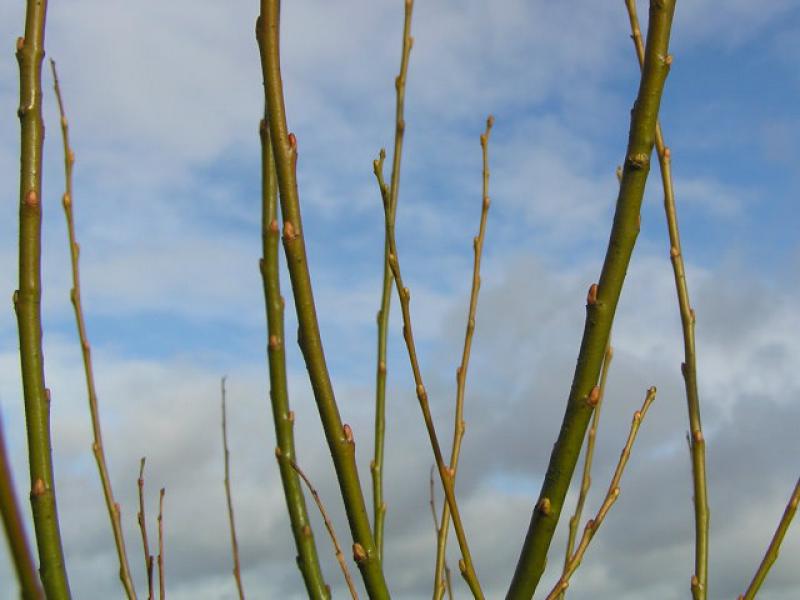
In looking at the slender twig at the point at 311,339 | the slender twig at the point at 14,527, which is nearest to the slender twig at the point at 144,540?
the slender twig at the point at 311,339

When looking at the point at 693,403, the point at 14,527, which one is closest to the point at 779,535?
the point at 693,403

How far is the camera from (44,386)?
5.56ft

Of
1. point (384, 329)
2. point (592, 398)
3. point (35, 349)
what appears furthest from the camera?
point (384, 329)

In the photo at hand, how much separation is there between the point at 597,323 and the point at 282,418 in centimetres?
87

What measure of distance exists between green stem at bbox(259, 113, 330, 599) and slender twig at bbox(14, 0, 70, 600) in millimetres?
434

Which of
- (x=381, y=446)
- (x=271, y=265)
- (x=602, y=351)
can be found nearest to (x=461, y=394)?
(x=381, y=446)

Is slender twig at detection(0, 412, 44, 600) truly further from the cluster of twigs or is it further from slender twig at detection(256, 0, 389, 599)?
slender twig at detection(256, 0, 389, 599)

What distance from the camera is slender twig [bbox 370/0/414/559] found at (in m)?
2.13

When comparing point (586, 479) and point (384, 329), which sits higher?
point (384, 329)

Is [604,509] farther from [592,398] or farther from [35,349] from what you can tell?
[35,349]

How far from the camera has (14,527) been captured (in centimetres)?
41

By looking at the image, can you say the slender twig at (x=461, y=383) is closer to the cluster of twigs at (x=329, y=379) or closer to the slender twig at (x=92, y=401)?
the cluster of twigs at (x=329, y=379)

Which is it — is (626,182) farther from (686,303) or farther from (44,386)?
(44,386)

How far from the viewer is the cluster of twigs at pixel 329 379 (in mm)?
1242
